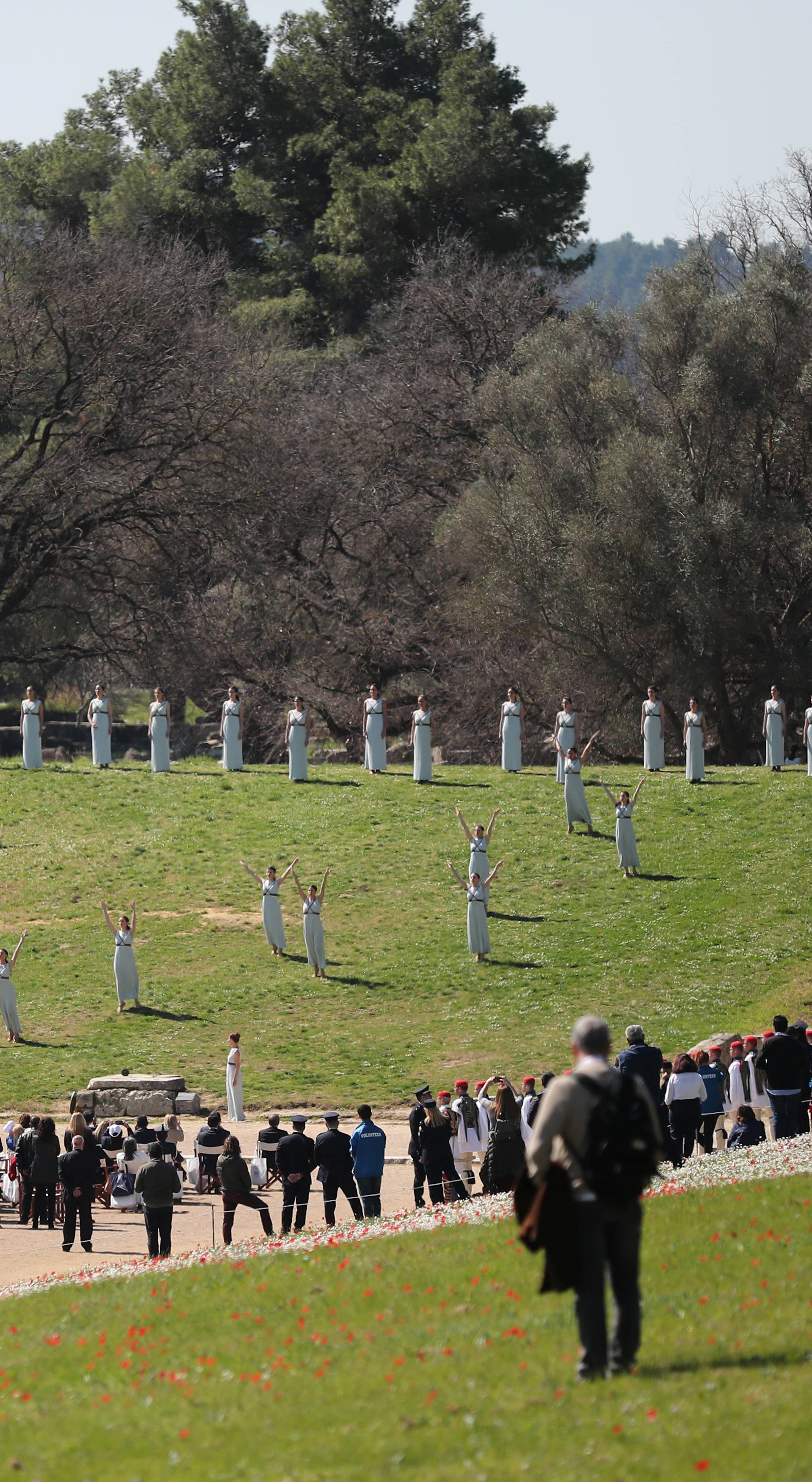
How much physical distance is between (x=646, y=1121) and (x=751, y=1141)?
32.9ft

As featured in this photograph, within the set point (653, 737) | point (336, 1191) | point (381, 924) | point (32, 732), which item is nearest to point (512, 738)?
point (653, 737)

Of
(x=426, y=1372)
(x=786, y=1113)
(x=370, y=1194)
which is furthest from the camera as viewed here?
(x=786, y=1113)

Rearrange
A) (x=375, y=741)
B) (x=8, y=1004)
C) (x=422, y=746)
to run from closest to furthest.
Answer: (x=8, y=1004) < (x=422, y=746) < (x=375, y=741)

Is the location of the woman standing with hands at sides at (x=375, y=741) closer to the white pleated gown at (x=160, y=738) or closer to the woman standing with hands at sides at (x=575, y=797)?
the white pleated gown at (x=160, y=738)

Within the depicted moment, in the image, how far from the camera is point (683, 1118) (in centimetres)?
1750

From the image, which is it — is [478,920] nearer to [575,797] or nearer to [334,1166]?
[575,797]

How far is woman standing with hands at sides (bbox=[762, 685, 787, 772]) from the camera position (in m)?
34.1

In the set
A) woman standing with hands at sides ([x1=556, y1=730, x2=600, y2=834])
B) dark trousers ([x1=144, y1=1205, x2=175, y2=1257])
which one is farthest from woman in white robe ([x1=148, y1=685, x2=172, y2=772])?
dark trousers ([x1=144, y1=1205, x2=175, y2=1257])

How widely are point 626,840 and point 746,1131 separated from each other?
12402 millimetres

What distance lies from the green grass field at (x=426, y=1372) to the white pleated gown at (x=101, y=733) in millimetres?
26087

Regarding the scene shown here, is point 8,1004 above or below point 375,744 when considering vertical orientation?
below

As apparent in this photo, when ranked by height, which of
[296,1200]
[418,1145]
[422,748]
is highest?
[422,748]

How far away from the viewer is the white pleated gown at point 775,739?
1351 inches

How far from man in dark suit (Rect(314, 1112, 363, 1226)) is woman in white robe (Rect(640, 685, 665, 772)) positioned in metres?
18.6
